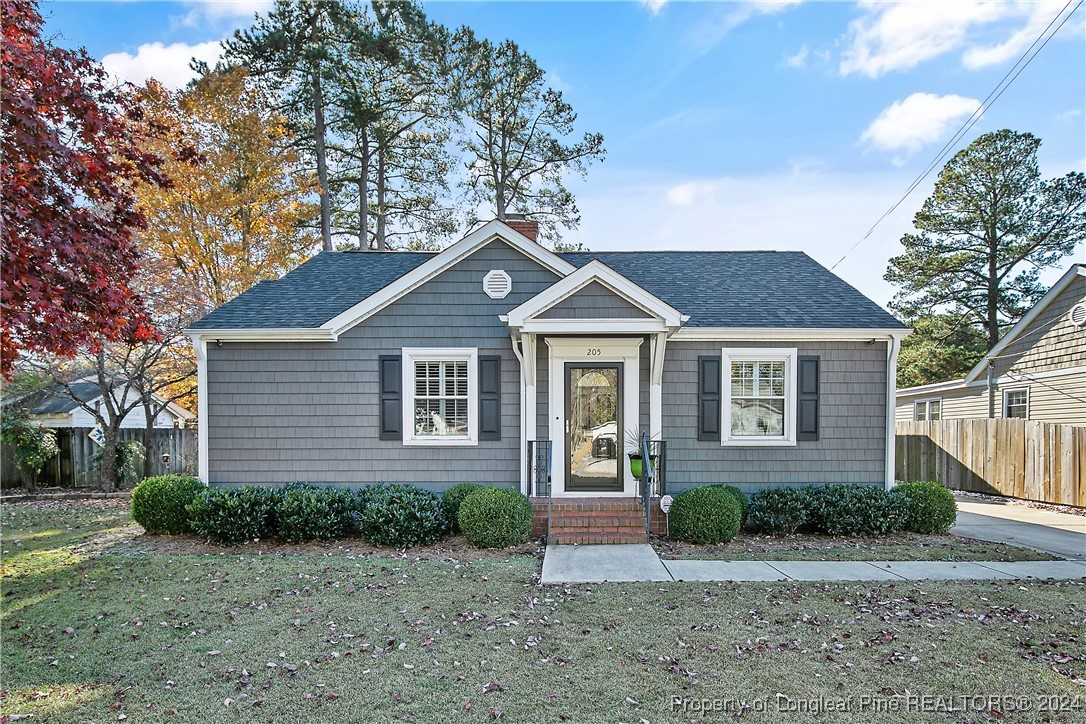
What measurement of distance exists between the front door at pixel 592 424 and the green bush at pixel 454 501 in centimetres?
164

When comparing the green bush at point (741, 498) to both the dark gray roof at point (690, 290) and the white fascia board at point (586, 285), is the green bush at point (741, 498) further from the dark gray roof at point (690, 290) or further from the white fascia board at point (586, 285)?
the white fascia board at point (586, 285)

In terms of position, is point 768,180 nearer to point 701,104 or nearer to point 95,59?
point 701,104

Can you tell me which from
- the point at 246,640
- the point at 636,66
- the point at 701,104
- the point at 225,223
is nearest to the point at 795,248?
the point at 701,104

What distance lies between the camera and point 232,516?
312 inches

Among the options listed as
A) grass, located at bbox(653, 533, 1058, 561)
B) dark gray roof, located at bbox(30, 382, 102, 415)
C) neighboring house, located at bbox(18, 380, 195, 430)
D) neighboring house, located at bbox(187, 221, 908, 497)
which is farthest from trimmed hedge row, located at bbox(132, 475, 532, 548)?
dark gray roof, located at bbox(30, 382, 102, 415)

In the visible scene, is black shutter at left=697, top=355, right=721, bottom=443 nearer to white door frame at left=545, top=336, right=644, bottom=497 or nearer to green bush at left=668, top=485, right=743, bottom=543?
white door frame at left=545, top=336, right=644, bottom=497

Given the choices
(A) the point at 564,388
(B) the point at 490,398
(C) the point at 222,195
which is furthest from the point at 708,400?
(C) the point at 222,195

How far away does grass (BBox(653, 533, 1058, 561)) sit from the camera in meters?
7.21

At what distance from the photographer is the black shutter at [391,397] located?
29.0ft

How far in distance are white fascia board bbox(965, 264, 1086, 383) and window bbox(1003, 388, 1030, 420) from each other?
1024mm

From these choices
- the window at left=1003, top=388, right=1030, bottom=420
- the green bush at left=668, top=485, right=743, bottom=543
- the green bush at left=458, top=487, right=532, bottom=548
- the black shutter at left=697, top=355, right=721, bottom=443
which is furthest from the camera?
the window at left=1003, top=388, right=1030, bottom=420

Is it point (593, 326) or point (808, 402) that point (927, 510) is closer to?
point (808, 402)

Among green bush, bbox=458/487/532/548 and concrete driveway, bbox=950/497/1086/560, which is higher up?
green bush, bbox=458/487/532/548

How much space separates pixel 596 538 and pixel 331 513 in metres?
3.84
